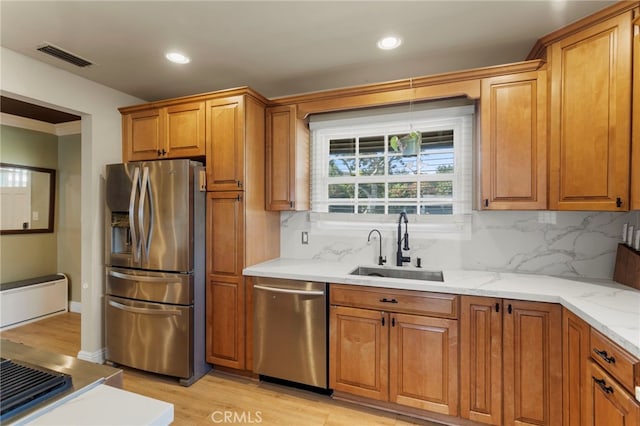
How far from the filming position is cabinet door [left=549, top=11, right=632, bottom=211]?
1.79m

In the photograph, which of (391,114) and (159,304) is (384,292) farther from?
(159,304)

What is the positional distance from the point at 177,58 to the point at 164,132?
0.71 m

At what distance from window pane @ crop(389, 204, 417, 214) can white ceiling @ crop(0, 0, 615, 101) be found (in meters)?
1.16

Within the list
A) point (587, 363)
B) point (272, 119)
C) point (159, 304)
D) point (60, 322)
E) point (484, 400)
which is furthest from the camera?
point (60, 322)

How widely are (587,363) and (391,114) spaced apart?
2.17 m

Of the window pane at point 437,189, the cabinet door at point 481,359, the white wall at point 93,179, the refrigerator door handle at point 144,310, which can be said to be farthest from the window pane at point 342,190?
the white wall at point 93,179

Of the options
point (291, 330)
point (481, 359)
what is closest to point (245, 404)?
point (291, 330)

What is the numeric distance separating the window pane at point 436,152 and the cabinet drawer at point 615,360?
157 centimetres

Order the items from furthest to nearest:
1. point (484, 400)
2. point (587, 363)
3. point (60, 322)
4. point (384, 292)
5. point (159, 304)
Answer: point (60, 322) < point (159, 304) < point (384, 292) < point (484, 400) < point (587, 363)

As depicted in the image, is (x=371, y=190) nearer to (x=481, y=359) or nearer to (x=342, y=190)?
(x=342, y=190)

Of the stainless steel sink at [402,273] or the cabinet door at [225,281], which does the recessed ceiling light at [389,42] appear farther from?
the stainless steel sink at [402,273]

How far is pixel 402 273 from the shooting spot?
2.69 meters

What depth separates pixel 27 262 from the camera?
4.21 meters

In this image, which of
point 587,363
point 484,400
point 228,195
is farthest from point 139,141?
point 587,363
